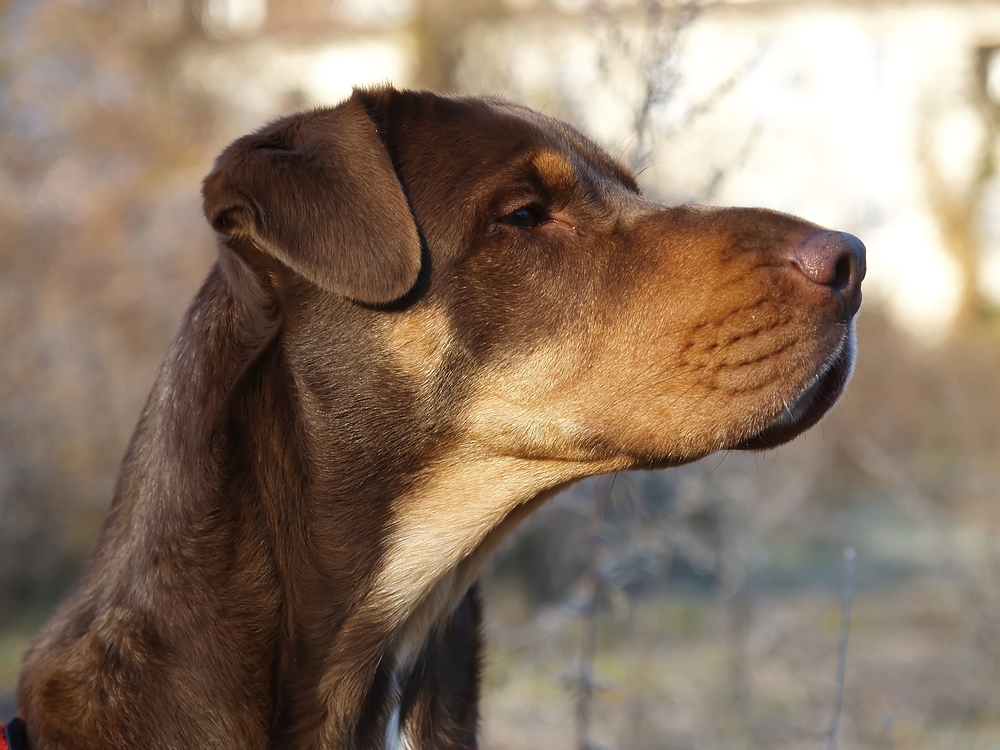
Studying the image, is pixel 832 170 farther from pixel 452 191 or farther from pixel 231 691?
pixel 231 691

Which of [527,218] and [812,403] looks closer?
[812,403]

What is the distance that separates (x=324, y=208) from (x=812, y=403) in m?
1.33

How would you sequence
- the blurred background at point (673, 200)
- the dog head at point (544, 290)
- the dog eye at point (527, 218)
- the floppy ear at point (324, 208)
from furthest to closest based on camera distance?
the blurred background at point (673, 200) < the dog eye at point (527, 218) < the dog head at point (544, 290) < the floppy ear at point (324, 208)

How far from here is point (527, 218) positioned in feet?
9.57

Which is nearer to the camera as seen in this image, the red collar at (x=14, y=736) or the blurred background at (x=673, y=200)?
the red collar at (x=14, y=736)

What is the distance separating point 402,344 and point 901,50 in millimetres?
14549

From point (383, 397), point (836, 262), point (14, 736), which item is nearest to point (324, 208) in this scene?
point (383, 397)

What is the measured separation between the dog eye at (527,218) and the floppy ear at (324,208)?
32 centimetres

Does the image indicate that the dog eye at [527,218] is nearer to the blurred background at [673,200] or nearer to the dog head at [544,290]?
the dog head at [544,290]


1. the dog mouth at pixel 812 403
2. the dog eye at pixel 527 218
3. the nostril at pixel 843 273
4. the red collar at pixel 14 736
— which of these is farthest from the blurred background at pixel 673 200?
the red collar at pixel 14 736

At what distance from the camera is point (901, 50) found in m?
15.3

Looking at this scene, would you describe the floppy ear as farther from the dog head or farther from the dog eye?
the dog eye

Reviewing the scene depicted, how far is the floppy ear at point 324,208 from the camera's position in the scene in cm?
256

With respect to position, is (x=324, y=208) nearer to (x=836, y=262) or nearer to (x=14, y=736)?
(x=836, y=262)
